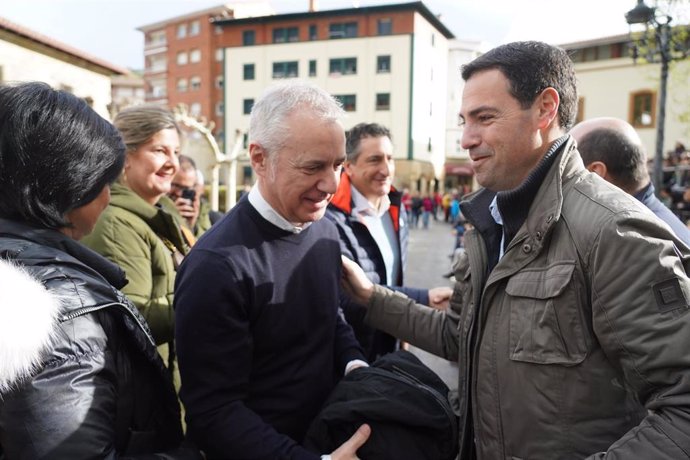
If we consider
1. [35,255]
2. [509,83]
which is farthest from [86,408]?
[509,83]

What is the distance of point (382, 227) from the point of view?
3613 mm

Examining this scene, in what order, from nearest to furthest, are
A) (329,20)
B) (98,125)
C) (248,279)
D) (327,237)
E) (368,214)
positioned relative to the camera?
(98,125) → (248,279) → (327,237) → (368,214) → (329,20)

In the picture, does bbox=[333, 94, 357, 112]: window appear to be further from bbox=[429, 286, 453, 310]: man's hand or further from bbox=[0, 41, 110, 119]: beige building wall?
bbox=[429, 286, 453, 310]: man's hand

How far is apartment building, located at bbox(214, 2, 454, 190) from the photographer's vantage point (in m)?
35.8

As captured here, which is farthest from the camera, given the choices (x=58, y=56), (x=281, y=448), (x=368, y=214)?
(x=58, y=56)

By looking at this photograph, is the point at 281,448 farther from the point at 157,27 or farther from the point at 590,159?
the point at 157,27

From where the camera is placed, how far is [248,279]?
1.77 m

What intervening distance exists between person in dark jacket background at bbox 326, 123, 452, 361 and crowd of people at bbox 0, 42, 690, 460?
60cm

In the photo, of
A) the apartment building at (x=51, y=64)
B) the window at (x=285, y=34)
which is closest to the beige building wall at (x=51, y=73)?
the apartment building at (x=51, y=64)

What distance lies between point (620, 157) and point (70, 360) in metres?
2.97

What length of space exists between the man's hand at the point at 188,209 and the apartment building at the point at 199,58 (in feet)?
139

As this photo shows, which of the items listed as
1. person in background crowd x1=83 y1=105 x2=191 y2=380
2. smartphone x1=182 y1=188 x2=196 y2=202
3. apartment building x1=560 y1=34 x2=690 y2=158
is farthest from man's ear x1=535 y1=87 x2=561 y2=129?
apartment building x1=560 y1=34 x2=690 y2=158

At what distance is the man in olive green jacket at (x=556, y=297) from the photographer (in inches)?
51.5

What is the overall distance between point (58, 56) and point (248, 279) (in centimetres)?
2384
